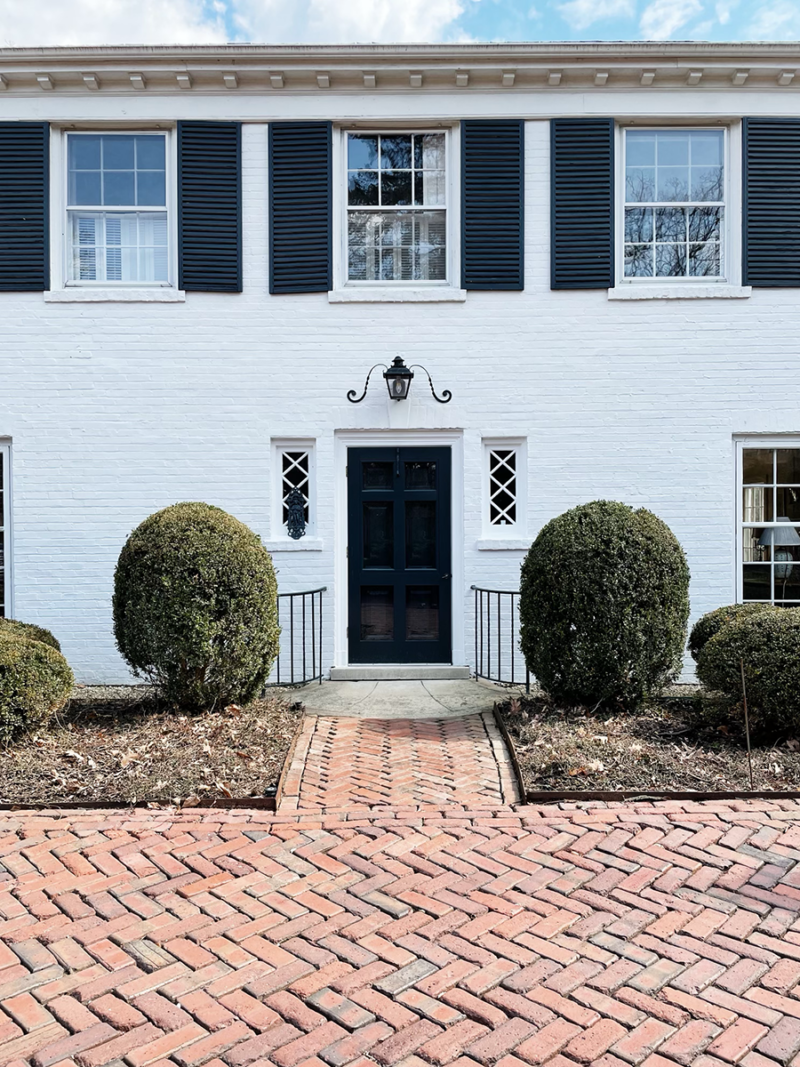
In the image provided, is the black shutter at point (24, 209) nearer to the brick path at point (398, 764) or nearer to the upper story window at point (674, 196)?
the brick path at point (398, 764)

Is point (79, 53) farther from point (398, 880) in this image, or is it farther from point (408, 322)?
point (398, 880)

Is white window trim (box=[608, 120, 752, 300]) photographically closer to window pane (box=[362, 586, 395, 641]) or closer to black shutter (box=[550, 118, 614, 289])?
black shutter (box=[550, 118, 614, 289])

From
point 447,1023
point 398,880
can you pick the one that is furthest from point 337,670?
point 447,1023

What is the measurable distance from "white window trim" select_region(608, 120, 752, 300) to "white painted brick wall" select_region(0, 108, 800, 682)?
0.44 ft

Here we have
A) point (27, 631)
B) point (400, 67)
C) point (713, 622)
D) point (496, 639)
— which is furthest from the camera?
point (496, 639)

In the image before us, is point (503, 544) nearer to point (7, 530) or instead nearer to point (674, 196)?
point (674, 196)

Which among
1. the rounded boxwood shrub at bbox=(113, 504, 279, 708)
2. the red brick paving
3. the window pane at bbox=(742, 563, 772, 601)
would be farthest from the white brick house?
the red brick paving

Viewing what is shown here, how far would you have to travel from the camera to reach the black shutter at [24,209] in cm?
799

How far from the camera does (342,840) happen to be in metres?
4.33

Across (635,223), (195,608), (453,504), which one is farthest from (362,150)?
(195,608)

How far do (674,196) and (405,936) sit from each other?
742cm

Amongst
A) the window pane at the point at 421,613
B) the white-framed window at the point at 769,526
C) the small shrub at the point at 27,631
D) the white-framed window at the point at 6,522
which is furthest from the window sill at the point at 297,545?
the white-framed window at the point at 769,526

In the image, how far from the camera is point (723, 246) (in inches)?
323

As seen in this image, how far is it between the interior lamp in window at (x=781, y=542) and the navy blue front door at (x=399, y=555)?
3163 millimetres
